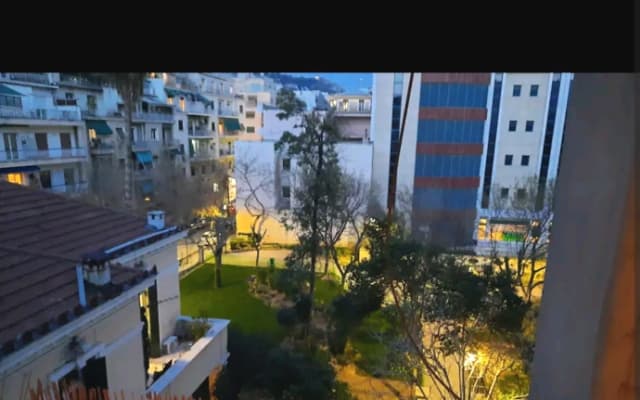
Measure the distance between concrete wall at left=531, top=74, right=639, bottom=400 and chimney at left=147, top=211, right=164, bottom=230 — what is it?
1.61 m

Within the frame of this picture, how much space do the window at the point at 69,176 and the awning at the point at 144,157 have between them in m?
0.27

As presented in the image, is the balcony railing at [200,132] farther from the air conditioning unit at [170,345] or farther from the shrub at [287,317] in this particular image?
the shrub at [287,317]

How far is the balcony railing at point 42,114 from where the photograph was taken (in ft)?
3.52

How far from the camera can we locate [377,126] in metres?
1.96

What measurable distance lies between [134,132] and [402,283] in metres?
1.69

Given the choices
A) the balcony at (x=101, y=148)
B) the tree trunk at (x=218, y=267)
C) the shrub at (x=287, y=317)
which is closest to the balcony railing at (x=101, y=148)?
the balcony at (x=101, y=148)

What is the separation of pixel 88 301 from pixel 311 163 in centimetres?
156

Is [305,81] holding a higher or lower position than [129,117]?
higher

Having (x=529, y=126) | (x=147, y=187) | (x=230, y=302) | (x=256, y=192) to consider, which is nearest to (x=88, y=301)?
(x=147, y=187)

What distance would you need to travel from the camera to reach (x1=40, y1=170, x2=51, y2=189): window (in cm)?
125

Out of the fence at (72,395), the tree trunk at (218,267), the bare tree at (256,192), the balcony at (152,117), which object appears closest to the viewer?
the fence at (72,395)

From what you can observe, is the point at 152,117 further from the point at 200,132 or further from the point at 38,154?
the point at 38,154

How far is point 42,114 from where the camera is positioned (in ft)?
3.89

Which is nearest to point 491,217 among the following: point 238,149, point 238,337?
point 238,149
